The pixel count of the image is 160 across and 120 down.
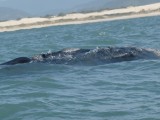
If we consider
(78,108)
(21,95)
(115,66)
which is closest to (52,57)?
(115,66)

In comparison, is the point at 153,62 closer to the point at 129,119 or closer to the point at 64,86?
the point at 64,86

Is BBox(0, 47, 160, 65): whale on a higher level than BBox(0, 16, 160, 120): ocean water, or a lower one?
higher

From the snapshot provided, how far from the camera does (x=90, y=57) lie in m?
17.1

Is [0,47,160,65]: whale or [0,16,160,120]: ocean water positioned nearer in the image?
[0,16,160,120]: ocean water

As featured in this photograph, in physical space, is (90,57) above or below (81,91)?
above

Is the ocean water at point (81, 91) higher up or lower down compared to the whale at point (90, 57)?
lower down

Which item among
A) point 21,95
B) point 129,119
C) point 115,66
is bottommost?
point 129,119

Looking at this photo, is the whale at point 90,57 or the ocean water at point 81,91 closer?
the ocean water at point 81,91

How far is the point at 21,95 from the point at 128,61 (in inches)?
229

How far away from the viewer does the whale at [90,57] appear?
1691 centimetres

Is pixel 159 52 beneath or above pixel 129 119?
above

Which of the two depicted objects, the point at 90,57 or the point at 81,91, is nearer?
the point at 81,91

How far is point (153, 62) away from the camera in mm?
16344

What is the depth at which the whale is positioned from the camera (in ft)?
55.5
